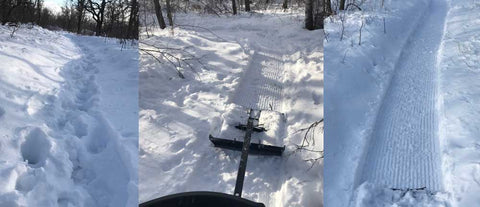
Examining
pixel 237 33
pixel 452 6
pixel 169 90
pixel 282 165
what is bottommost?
pixel 282 165

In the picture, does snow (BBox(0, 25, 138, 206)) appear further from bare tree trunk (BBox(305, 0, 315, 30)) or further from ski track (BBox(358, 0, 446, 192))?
bare tree trunk (BBox(305, 0, 315, 30))

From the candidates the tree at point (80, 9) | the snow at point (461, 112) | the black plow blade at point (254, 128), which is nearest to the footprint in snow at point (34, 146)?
the black plow blade at point (254, 128)

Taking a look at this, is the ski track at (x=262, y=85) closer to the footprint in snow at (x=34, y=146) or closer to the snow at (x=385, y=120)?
the snow at (x=385, y=120)

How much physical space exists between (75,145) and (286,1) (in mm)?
11771

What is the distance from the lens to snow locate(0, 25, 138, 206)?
272 cm

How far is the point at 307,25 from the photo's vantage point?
28.2 ft

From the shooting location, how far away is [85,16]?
95.7ft

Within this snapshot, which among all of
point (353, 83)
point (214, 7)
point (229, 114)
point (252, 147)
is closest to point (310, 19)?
point (353, 83)

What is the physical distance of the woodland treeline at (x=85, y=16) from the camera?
6.50 m

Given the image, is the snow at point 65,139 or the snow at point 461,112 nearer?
the snow at point 65,139

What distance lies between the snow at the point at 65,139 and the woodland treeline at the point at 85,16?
1.22 metres

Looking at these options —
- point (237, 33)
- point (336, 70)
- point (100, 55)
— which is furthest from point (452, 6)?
point (100, 55)

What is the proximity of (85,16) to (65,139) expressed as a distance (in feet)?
93.7

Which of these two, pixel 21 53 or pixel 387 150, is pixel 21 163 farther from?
pixel 21 53
